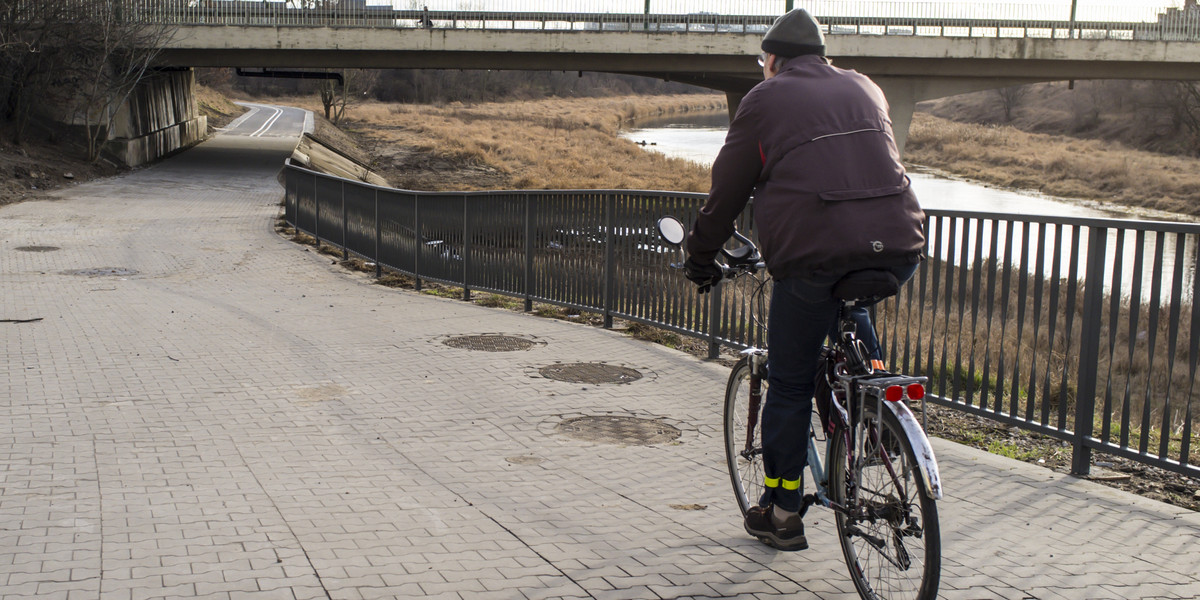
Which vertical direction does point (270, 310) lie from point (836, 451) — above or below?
below

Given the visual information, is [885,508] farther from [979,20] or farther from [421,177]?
[421,177]

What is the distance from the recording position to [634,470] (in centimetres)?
546

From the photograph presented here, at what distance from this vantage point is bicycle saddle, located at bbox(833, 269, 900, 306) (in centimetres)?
352

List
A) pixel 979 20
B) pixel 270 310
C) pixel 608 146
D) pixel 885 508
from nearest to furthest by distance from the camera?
pixel 885 508, pixel 270 310, pixel 979 20, pixel 608 146

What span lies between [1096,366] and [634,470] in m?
2.21

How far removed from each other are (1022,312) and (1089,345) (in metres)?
0.53

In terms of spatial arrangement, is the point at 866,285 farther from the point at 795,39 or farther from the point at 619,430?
the point at 619,430

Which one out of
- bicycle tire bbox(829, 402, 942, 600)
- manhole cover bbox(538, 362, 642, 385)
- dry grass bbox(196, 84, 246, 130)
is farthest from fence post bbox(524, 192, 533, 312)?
dry grass bbox(196, 84, 246, 130)

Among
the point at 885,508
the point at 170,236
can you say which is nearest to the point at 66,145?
the point at 170,236

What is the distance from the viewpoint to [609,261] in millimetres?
9469

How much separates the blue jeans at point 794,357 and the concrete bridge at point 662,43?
111ft

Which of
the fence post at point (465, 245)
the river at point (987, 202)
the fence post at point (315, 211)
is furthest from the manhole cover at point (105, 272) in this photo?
the river at point (987, 202)

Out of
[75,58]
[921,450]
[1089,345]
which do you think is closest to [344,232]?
[1089,345]

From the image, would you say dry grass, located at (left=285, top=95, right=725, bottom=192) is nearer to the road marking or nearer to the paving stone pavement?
the road marking
